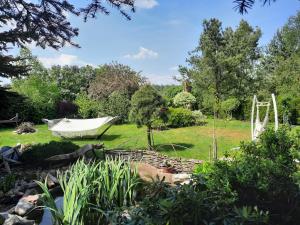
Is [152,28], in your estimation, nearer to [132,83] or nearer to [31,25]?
[31,25]

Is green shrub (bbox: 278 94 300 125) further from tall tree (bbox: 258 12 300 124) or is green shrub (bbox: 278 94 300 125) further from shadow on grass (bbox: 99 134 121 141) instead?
shadow on grass (bbox: 99 134 121 141)

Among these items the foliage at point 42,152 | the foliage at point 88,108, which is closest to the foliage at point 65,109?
the foliage at point 88,108

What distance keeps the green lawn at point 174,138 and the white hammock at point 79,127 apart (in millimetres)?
277

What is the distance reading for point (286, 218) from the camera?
6.57 ft

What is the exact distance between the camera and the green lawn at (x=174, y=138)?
1018 centimetres

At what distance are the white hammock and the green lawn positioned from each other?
0.91 ft

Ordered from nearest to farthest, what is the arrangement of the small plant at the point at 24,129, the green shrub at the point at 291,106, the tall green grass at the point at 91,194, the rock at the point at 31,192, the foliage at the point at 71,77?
the tall green grass at the point at 91,194 < the rock at the point at 31,192 < the small plant at the point at 24,129 < the green shrub at the point at 291,106 < the foliage at the point at 71,77

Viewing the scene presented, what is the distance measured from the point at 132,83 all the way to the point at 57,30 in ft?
55.2

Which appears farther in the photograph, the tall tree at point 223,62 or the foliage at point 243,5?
the tall tree at point 223,62

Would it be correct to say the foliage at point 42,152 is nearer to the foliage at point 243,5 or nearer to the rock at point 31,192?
the rock at point 31,192

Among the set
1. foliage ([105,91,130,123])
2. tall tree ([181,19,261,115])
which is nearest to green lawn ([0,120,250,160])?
foliage ([105,91,130,123])

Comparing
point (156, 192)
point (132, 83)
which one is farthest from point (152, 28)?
point (132, 83)

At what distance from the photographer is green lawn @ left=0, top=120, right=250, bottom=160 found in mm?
10180

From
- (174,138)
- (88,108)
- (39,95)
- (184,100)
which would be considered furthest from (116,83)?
(174,138)
